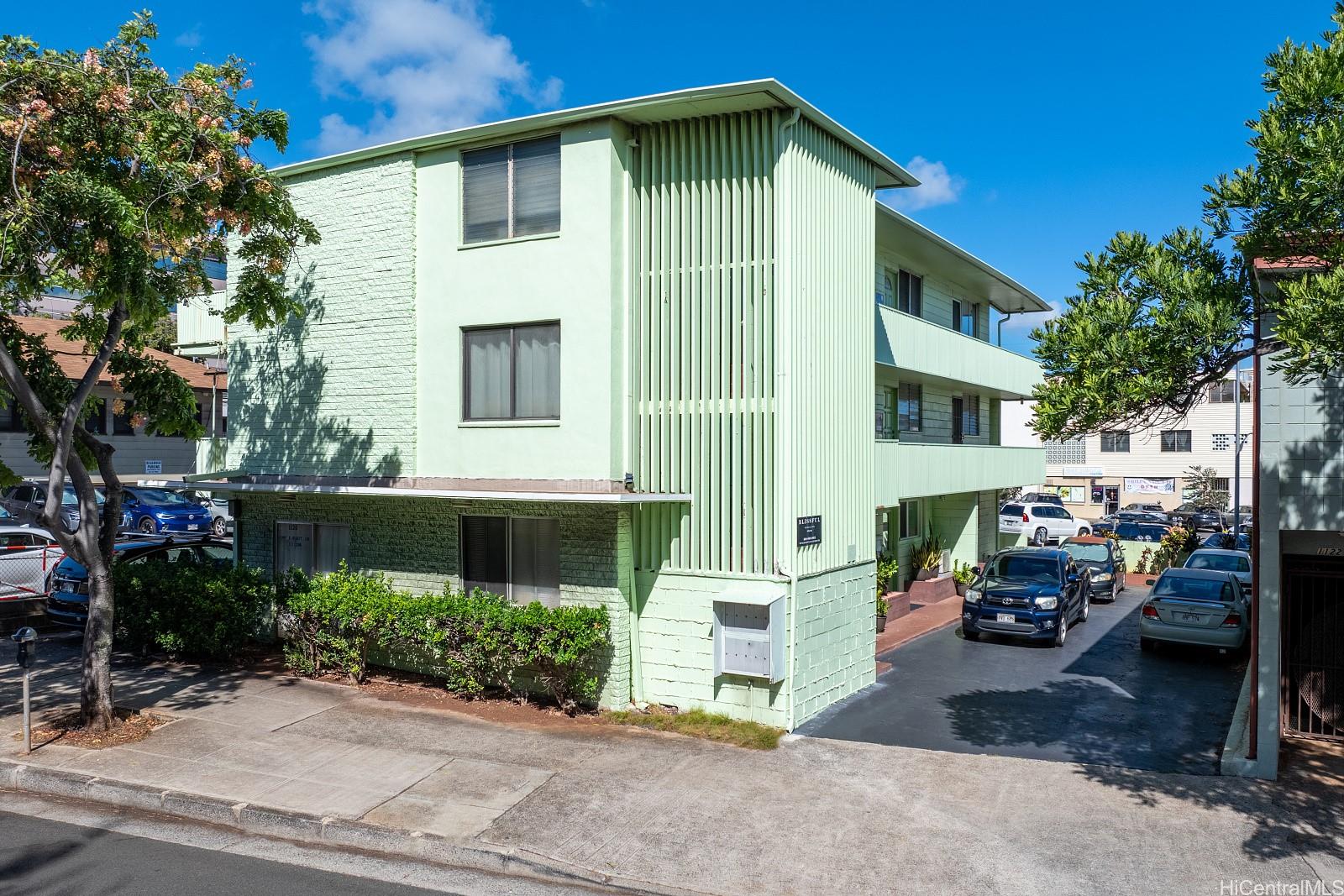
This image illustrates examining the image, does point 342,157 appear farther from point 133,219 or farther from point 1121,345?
point 1121,345

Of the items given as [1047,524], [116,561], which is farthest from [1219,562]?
[1047,524]

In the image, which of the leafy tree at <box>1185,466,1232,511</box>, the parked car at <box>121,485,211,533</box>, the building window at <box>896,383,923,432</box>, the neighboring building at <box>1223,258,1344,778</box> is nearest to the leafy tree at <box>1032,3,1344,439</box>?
the neighboring building at <box>1223,258,1344,778</box>

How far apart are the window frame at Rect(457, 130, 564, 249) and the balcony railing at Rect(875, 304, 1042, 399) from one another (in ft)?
24.1

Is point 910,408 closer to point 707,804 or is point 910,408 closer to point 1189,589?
point 1189,589

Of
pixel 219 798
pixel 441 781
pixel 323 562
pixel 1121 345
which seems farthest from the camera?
pixel 323 562

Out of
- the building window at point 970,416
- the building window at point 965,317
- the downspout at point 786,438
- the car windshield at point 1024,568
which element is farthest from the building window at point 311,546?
the building window at point 970,416

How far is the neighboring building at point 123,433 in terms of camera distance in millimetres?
28562

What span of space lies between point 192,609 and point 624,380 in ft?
23.7

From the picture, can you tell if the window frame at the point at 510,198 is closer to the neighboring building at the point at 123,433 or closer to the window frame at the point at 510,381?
the window frame at the point at 510,381

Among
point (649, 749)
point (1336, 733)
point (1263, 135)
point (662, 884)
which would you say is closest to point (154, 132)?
point (649, 749)

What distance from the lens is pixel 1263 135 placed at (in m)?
7.86

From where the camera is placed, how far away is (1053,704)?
1329cm

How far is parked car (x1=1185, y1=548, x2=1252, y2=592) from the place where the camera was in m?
18.5

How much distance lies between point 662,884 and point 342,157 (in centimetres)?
1098
